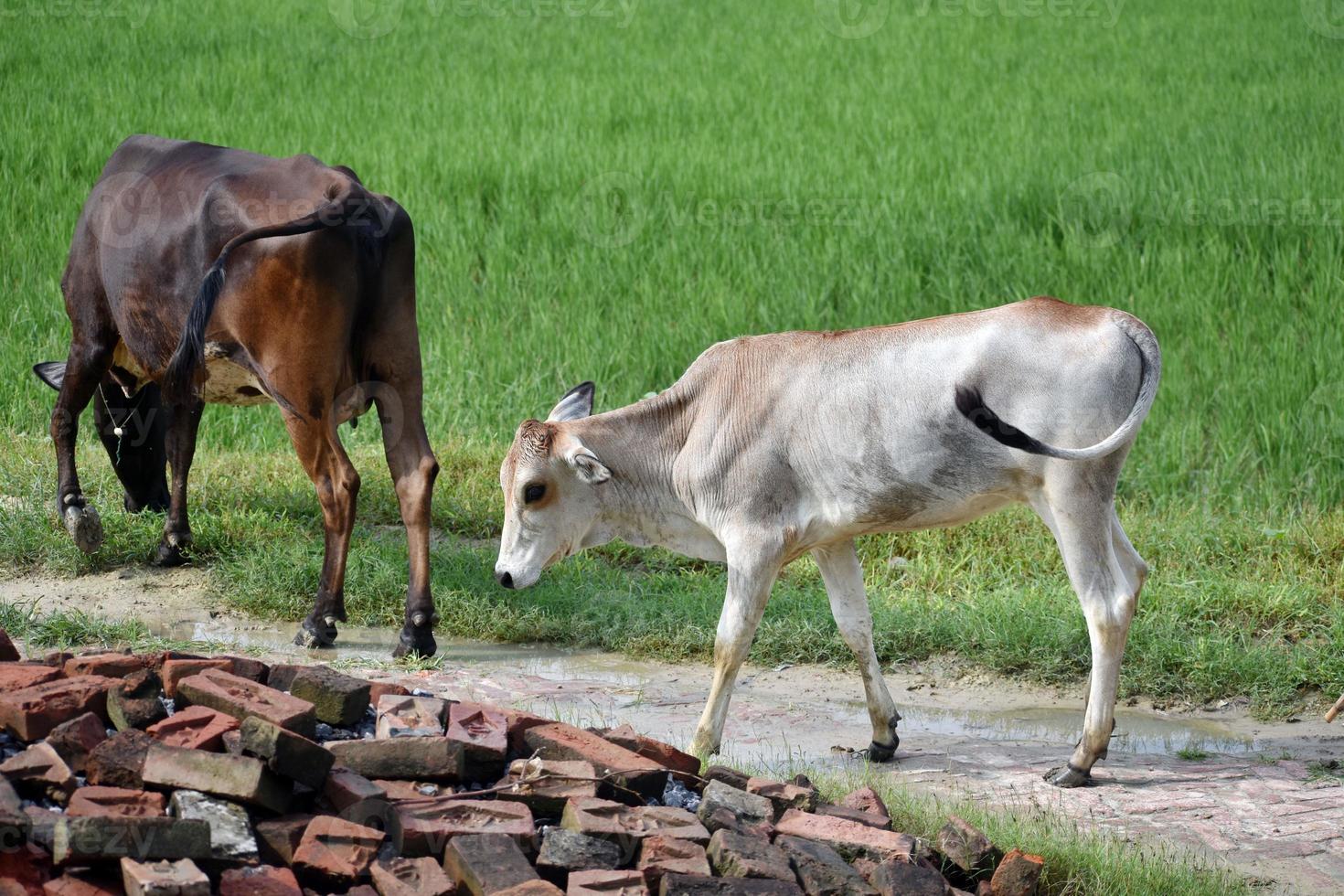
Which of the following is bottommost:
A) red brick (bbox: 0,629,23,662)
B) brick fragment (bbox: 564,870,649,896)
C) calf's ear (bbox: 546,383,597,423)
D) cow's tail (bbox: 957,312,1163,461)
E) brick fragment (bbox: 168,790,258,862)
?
red brick (bbox: 0,629,23,662)

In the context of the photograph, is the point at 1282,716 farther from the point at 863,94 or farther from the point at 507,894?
the point at 863,94

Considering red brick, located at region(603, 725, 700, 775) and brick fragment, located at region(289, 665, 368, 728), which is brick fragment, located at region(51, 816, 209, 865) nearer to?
brick fragment, located at region(289, 665, 368, 728)

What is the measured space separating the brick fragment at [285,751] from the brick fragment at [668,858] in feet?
2.48

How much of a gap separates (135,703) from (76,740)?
0.71 ft

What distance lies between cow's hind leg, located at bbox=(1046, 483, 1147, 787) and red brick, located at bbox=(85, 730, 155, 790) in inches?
103

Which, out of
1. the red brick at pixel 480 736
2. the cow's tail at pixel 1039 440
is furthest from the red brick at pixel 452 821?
the cow's tail at pixel 1039 440

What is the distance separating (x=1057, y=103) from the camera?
13.1 metres

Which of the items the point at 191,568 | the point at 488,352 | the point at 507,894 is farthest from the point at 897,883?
the point at 488,352

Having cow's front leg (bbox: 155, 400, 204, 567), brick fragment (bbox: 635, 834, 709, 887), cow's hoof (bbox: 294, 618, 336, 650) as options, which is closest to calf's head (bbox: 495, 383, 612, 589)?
cow's hoof (bbox: 294, 618, 336, 650)

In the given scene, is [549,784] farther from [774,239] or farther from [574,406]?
[774,239]

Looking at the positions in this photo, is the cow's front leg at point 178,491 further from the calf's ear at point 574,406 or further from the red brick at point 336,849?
the red brick at point 336,849

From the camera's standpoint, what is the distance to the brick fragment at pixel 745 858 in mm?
3346

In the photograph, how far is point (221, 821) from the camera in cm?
327

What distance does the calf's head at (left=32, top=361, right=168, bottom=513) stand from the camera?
23.2 feet
